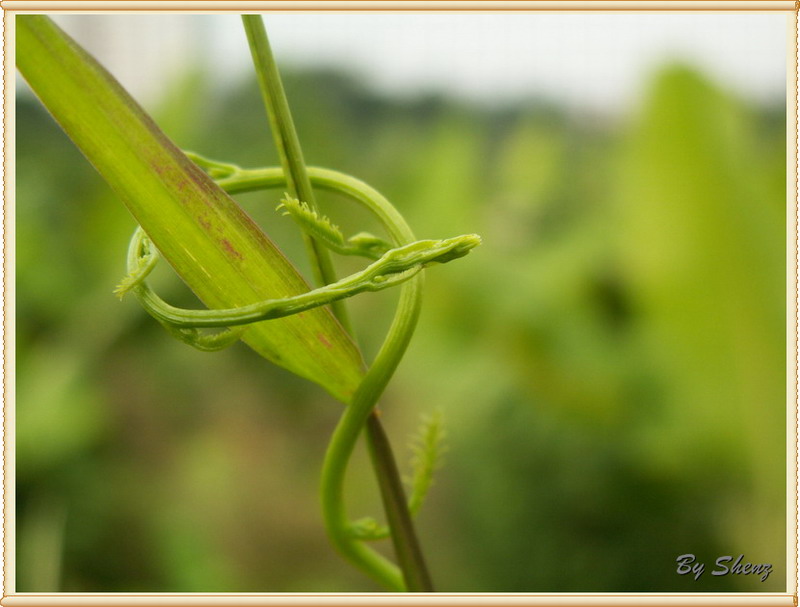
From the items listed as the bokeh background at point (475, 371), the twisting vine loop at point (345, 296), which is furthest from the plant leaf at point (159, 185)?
the bokeh background at point (475, 371)

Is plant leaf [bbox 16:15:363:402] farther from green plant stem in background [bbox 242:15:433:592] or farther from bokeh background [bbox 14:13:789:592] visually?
bokeh background [bbox 14:13:789:592]

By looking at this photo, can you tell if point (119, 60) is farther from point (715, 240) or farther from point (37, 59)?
point (37, 59)

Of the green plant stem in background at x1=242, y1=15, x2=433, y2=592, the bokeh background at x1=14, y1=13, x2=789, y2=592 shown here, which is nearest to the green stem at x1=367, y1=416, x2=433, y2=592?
the green plant stem in background at x1=242, y1=15, x2=433, y2=592

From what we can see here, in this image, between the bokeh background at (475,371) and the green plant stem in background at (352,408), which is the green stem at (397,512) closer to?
the green plant stem in background at (352,408)

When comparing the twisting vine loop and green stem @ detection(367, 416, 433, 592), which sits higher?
the twisting vine loop

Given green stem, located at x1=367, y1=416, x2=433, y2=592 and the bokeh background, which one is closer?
green stem, located at x1=367, y1=416, x2=433, y2=592
